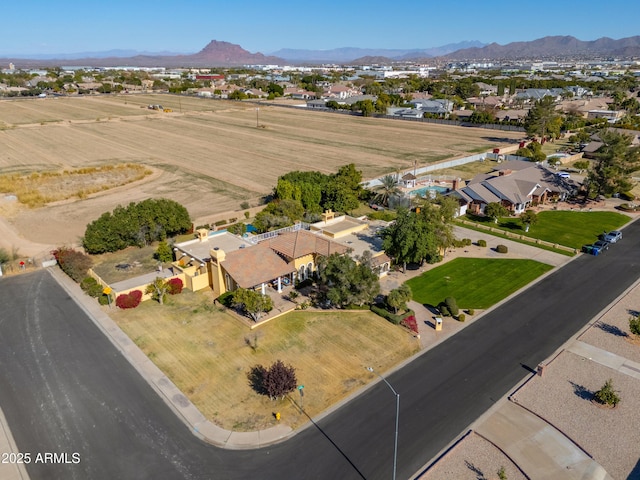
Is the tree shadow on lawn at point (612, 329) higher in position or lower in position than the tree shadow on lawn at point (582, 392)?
higher

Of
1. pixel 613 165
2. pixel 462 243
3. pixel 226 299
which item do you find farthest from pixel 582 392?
pixel 613 165

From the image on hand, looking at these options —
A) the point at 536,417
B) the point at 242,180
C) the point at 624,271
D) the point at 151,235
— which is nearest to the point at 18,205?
the point at 151,235

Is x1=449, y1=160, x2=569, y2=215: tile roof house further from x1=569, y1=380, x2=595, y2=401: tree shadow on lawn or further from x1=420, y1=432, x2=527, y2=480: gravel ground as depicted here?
x1=420, y1=432, x2=527, y2=480: gravel ground

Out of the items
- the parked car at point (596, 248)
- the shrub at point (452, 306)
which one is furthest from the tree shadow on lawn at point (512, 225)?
the shrub at point (452, 306)

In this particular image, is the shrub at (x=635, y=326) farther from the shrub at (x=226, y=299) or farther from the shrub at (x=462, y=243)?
the shrub at (x=226, y=299)

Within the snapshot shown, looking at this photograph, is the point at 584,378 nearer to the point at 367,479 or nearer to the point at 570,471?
the point at 570,471

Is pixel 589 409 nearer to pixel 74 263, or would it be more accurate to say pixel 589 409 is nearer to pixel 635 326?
pixel 635 326
